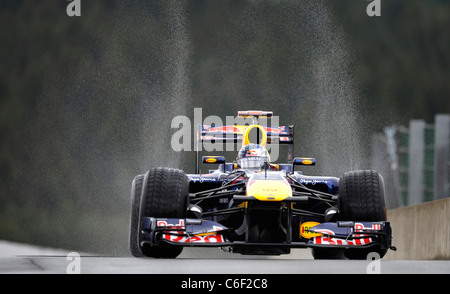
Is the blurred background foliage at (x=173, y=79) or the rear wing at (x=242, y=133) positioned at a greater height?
the blurred background foliage at (x=173, y=79)

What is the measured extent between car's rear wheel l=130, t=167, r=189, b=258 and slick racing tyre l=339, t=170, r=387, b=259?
1.96 metres

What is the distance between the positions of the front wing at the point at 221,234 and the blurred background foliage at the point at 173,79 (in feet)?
64.5

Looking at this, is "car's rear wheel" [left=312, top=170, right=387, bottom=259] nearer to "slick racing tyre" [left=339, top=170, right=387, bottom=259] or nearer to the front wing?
"slick racing tyre" [left=339, top=170, right=387, bottom=259]

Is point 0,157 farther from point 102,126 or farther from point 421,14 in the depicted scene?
point 421,14

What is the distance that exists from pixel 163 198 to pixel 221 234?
2.68 feet

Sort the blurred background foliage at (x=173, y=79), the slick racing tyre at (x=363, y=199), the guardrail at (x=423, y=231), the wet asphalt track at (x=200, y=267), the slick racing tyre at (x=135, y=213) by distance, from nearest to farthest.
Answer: the wet asphalt track at (x=200, y=267), the slick racing tyre at (x=363, y=199), the guardrail at (x=423, y=231), the slick racing tyre at (x=135, y=213), the blurred background foliage at (x=173, y=79)

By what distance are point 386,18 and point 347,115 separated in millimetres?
6486

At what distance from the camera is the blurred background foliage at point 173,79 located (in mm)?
35094

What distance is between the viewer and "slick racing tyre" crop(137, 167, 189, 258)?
1243cm

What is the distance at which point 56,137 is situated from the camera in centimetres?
3847

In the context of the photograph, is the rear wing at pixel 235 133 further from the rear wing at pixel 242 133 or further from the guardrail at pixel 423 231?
the guardrail at pixel 423 231

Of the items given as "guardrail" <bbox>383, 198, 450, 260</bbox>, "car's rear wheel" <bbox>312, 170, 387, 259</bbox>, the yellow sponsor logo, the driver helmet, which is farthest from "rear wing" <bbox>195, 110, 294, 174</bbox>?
"car's rear wheel" <bbox>312, 170, 387, 259</bbox>

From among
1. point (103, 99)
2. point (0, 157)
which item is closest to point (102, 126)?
point (103, 99)

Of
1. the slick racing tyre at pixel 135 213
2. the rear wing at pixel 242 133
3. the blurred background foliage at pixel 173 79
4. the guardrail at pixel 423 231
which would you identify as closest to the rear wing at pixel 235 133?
the rear wing at pixel 242 133
